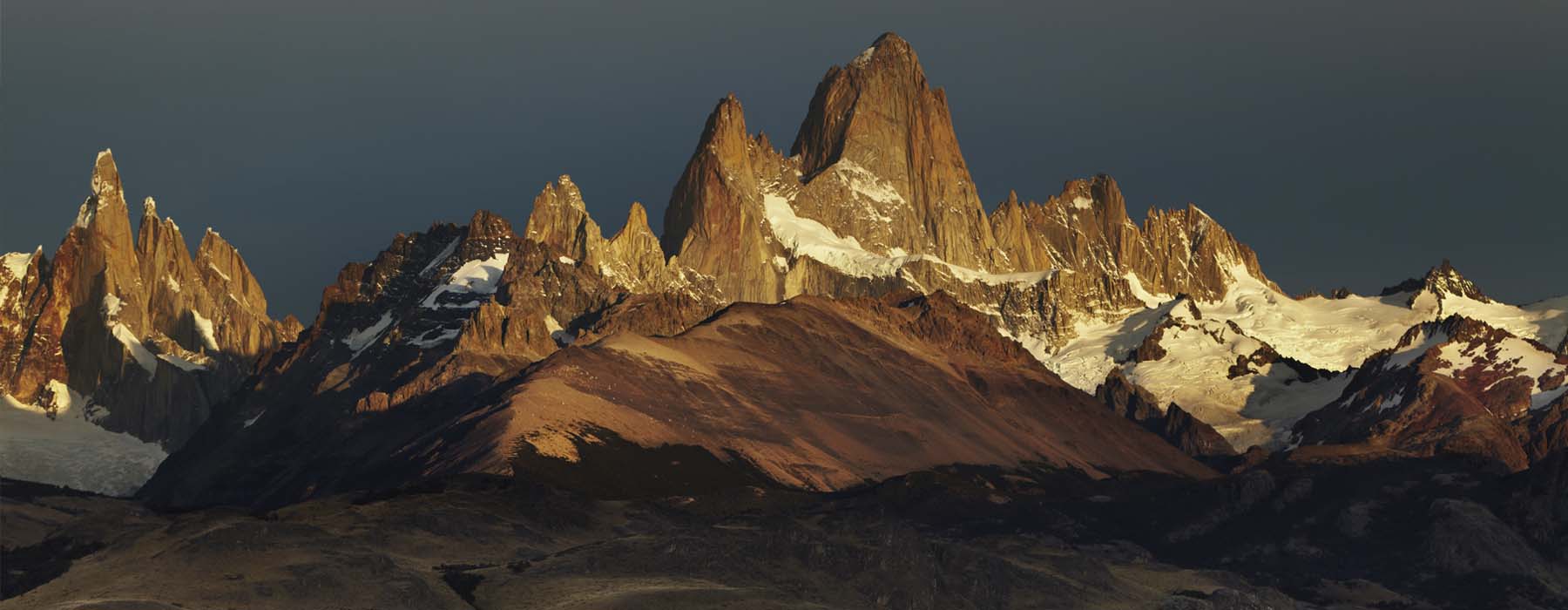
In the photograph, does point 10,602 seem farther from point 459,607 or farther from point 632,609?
point 632,609

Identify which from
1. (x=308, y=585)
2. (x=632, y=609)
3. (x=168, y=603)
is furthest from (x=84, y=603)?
(x=632, y=609)

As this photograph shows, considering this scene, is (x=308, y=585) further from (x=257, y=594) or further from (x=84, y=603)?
(x=84, y=603)

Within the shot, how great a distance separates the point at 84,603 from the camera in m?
186

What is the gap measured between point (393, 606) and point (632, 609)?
1872 centimetres

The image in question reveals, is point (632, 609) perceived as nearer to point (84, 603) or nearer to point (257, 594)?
point (257, 594)

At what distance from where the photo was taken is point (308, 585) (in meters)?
198

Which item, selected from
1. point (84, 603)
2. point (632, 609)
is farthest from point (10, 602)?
point (632, 609)

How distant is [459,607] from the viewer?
199250 mm

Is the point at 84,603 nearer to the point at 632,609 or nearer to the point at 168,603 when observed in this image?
the point at 168,603

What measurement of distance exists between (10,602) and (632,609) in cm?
4752

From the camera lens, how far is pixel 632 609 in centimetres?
19988

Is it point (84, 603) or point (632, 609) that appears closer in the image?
point (84, 603)

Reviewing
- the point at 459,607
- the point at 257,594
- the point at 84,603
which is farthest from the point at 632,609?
the point at 84,603

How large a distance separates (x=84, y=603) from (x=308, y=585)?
18.8 meters
